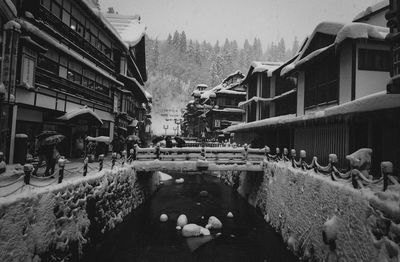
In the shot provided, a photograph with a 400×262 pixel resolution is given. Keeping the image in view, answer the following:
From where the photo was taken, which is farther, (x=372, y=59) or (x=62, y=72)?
(x=62, y=72)

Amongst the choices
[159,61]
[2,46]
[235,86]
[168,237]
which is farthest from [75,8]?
[159,61]

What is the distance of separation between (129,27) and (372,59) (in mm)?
28247

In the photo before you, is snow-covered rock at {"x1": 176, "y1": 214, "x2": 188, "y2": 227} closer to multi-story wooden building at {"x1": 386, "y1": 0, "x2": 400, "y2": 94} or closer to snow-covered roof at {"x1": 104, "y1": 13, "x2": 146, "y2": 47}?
multi-story wooden building at {"x1": 386, "y1": 0, "x2": 400, "y2": 94}

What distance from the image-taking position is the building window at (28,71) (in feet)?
43.5

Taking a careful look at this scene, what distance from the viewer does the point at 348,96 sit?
44.3 feet

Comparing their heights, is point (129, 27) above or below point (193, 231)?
above

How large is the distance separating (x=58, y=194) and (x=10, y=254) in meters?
2.54

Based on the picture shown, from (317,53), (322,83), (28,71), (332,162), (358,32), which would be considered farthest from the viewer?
(322,83)

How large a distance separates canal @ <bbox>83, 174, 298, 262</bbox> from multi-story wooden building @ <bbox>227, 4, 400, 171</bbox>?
6.25 metres

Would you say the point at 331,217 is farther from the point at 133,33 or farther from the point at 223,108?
the point at 223,108

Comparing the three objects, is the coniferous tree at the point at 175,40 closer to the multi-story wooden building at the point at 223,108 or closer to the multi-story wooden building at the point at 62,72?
the multi-story wooden building at the point at 223,108

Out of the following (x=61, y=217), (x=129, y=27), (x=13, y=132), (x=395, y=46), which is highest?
(x=129, y=27)

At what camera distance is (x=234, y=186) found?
2697 cm

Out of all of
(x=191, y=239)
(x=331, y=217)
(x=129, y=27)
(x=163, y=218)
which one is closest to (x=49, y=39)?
(x=163, y=218)
